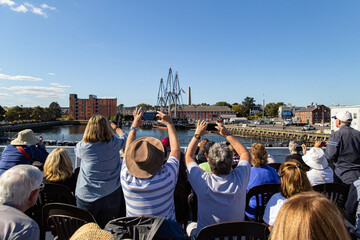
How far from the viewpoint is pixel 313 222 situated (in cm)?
82

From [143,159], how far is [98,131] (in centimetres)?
81

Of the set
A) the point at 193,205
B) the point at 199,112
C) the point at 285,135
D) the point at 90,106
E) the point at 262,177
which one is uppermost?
the point at 90,106

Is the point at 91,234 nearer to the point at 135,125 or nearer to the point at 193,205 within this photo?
the point at 135,125

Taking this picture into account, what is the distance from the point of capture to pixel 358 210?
2094mm

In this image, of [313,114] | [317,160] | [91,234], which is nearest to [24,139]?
[91,234]

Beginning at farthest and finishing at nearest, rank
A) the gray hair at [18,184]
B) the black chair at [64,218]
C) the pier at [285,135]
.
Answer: the pier at [285,135]
the black chair at [64,218]
the gray hair at [18,184]

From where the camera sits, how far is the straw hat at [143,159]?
169 centimetres

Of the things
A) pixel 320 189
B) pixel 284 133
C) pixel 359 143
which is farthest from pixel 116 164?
pixel 284 133

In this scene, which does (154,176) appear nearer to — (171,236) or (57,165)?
(171,236)

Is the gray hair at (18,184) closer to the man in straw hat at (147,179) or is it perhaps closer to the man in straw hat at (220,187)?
the man in straw hat at (147,179)

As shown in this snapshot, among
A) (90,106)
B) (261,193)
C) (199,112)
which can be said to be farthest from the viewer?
(90,106)

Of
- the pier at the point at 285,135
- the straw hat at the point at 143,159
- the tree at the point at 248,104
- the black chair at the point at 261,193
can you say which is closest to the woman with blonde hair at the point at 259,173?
the black chair at the point at 261,193

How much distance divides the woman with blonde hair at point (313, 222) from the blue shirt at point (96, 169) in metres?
1.83

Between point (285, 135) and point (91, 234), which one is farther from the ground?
point (91, 234)
